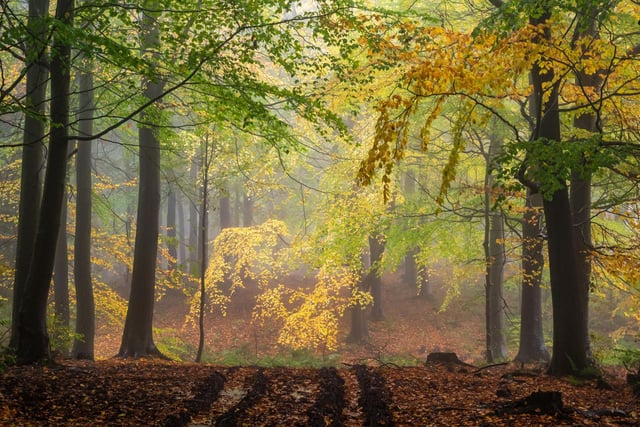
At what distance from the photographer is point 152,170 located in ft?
38.3

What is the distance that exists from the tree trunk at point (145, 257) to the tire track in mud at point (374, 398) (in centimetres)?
543

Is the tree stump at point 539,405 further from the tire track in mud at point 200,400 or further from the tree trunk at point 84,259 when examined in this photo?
the tree trunk at point 84,259

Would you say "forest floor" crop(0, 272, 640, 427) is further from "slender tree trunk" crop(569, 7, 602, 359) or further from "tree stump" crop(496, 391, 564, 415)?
"slender tree trunk" crop(569, 7, 602, 359)

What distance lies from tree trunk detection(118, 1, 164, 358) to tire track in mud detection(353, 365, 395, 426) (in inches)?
214

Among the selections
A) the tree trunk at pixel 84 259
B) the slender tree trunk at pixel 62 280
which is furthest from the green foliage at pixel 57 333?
the slender tree trunk at pixel 62 280

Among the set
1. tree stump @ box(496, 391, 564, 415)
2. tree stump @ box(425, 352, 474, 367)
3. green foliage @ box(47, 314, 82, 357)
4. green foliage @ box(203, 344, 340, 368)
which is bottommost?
green foliage @ box(203, 344, 340, 368)

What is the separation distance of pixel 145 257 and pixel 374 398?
23.4ft

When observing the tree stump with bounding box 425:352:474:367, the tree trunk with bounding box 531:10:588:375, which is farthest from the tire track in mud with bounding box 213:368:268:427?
the tree trunk with bounding box 531:10:588:375

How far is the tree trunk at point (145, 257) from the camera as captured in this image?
11359mm

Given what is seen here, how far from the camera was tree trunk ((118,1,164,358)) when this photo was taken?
11.4 metres

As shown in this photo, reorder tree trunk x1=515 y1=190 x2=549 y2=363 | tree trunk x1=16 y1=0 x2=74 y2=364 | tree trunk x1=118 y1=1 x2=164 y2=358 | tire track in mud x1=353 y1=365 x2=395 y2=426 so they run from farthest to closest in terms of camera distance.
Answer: tree trunk x1=515 y1=190 x2=549 y2=363, tree trunk x1=118 y1=1 x2=164 y2=358, tree trunk x1=16 y1=0 x2=74 y2=364, tire track in mud x1=353 y1=365 x2=395 y2=426

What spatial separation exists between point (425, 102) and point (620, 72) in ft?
18.9

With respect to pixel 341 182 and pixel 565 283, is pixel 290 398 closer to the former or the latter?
pixel 565 283

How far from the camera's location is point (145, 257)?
37.9 ft
